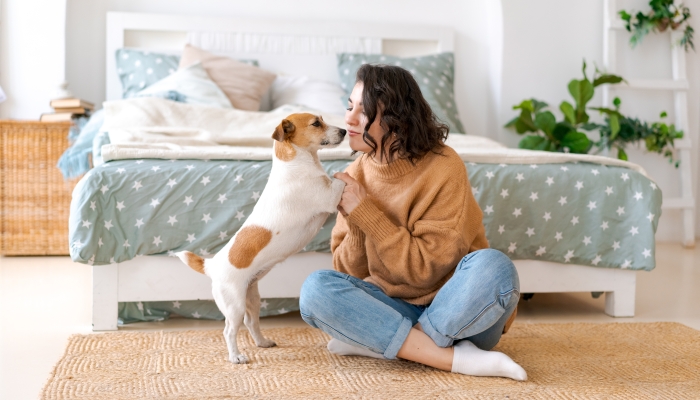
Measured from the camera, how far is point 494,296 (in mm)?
1398

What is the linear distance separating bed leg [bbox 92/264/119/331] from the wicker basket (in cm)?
142

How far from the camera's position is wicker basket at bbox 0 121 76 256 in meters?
3.19

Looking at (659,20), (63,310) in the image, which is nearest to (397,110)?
(63,310)

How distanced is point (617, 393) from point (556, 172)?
2.80ft

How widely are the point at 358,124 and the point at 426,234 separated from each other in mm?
293

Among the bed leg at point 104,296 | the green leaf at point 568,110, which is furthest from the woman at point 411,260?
the green leaf at point 568,110

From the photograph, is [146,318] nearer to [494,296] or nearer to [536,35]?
[494,296]

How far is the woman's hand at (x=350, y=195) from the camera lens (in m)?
1.52

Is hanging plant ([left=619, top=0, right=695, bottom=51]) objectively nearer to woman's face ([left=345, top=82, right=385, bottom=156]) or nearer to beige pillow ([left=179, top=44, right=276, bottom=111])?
beige pillow ([left=179, top=44, right=276, bottom=111])

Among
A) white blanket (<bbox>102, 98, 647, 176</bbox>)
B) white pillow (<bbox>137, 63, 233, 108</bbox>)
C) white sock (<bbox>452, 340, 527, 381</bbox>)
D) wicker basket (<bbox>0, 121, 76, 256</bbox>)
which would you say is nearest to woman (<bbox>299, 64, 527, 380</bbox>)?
white sock (<bbox>452, 340, 527, 381</bbox>)

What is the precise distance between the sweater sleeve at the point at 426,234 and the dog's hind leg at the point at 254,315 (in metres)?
0.33

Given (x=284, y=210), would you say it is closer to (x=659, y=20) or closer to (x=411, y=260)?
(x=411, y=260)

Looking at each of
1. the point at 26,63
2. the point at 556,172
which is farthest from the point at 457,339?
the point at 26,63

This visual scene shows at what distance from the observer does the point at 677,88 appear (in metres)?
3.97
